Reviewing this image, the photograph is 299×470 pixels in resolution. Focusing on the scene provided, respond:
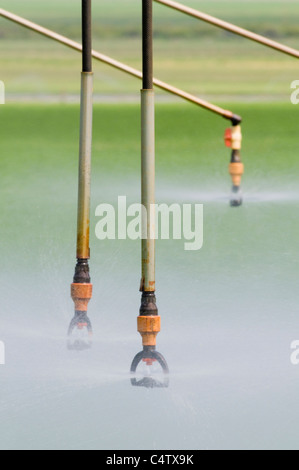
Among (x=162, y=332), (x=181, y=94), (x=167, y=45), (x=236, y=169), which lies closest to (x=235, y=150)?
(x=236, y=169)

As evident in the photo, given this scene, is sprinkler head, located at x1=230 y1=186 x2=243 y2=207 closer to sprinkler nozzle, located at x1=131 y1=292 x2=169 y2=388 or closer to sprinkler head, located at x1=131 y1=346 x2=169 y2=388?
sprinkler head, located at x1=131 y1=346 x2=169 y2=388

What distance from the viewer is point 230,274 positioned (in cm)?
1755

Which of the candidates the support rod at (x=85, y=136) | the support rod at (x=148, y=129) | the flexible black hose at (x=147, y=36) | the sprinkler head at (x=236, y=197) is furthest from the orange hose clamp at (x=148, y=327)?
the sprinkler head at (x=236, y=197)

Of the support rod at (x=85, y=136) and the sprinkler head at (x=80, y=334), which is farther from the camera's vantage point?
the sprinkler head at (x=80, y=334)

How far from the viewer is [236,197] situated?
2181cm

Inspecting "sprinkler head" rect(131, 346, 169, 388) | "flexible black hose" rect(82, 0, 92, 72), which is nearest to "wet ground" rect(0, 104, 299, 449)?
"sprinkler head" rect(131, 346, 169, 388)

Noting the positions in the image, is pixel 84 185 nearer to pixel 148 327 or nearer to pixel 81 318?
pixel 81 318

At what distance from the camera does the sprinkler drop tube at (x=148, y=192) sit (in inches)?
438

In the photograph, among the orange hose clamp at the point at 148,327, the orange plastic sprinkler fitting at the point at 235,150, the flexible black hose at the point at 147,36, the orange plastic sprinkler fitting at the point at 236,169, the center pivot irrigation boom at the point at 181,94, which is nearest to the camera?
the flexible black hose at the point at 147,36

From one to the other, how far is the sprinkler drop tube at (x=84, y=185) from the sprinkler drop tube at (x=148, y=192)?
5.92 ft

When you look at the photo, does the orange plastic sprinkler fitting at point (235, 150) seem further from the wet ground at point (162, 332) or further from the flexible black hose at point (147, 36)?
the flexible black hose at point (147, 36)

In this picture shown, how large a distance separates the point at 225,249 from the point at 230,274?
206cm

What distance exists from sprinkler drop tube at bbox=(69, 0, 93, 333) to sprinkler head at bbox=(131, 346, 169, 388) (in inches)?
42.4

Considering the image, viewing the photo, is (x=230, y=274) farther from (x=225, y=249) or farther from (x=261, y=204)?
(x=261, y=204)
